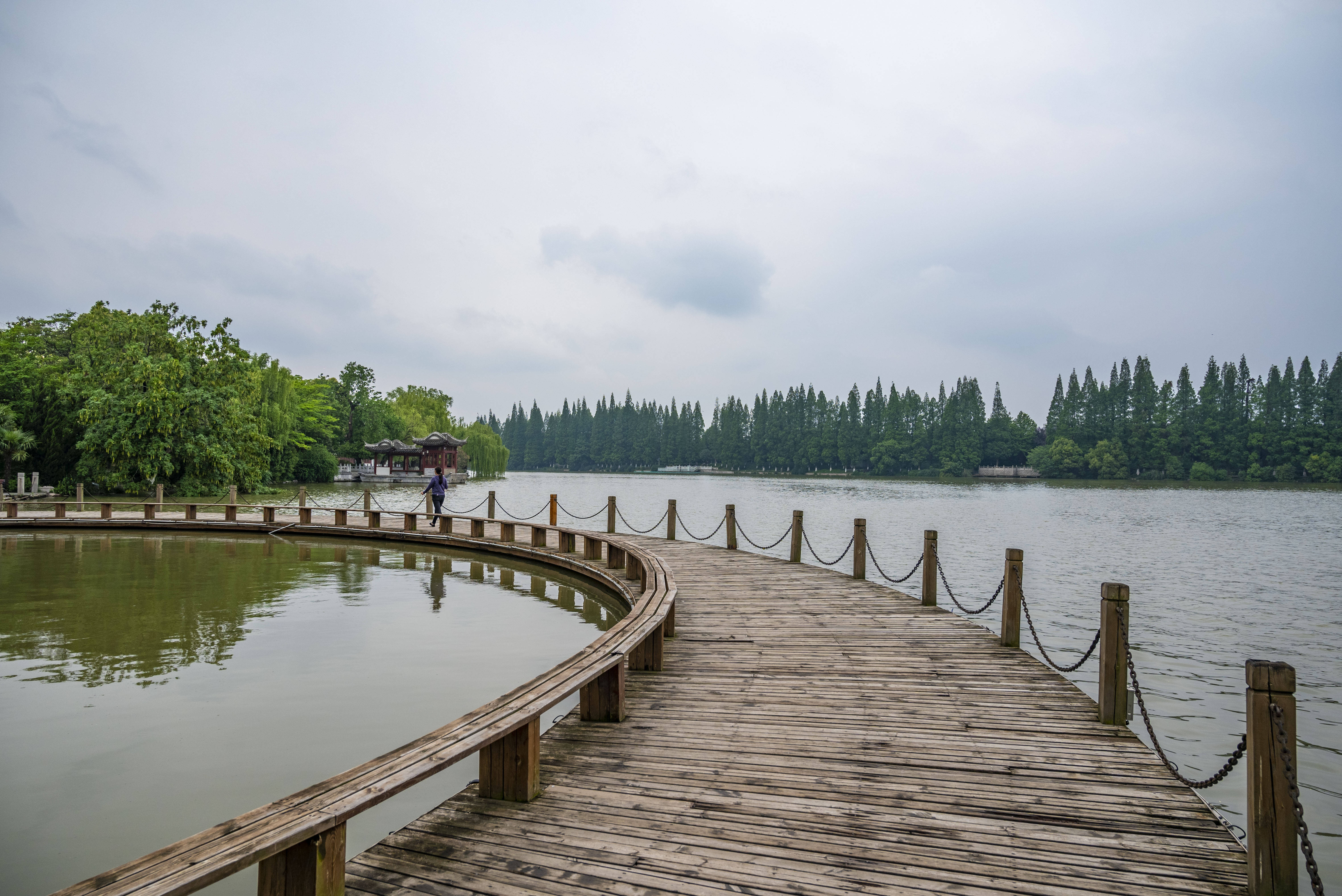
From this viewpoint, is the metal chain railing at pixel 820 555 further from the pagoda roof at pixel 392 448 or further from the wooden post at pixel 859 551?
the pagoda roof at pixel 392 448

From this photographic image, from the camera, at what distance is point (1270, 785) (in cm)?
313

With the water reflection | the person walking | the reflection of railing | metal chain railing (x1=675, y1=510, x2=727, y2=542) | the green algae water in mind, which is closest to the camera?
the reflection of railing

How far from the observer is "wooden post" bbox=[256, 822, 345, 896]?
2.72 meters

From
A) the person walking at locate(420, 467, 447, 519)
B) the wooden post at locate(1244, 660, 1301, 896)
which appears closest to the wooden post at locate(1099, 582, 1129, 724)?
the wooden post at locate(1244, 660, 1301, 896)

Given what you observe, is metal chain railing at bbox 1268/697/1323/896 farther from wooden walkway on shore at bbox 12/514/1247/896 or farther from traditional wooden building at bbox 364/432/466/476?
traditional wooden building at bbox 364/432/466/476

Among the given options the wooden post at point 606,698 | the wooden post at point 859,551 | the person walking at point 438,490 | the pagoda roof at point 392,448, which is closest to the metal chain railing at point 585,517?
the person walking at point 438,490

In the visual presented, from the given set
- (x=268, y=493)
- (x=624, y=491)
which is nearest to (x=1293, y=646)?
(x=268, y=493)

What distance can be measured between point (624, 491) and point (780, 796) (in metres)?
66.0

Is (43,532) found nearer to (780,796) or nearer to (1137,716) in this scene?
(780,796)

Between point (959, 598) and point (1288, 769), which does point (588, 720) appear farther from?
point (959, 598)

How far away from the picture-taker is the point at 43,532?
2134 cm

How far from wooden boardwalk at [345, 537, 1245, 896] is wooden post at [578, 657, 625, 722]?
0.10 meters

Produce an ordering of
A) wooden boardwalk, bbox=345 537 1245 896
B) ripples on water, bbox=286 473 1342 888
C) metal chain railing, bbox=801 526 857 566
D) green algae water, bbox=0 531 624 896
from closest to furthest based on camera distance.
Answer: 1. wooden boardwalk, bbox=345 537 1245 896
2. green algae water, bbox=0 531 624 896
3. ripples on water, bbox=286 473 1342 888
4. metal chain railing, bbox=801 526 857 566

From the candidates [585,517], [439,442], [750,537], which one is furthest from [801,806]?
[439,442]
